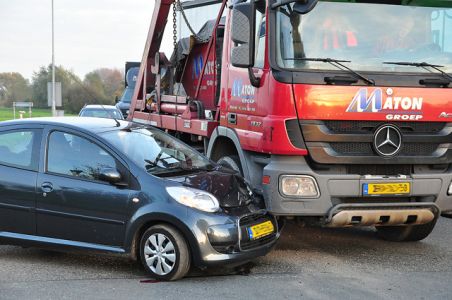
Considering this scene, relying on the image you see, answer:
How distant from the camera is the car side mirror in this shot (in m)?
5.38

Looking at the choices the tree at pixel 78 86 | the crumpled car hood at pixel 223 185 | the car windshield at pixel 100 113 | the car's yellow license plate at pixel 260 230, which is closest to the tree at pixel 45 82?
the tree at pixel 78 86

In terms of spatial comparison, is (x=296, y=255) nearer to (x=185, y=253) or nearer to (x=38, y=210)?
(x=185, y=253)

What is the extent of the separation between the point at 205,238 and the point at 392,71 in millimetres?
2529

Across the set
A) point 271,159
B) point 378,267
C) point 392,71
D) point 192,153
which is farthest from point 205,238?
point 392,71

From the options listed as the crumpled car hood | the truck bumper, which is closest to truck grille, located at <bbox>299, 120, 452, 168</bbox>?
the truck bumper

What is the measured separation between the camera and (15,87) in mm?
64688

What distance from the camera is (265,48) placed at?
5820 millimetres

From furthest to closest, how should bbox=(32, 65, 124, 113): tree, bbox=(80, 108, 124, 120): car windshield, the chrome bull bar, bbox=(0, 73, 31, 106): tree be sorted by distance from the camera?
1. bbox=(0, 73, 31, 106): tree
2. bbox=(32, 65, 124, 113): tree
3. bbox=(80, 108, 124, 120): car windshield
4. the chrome bull bar

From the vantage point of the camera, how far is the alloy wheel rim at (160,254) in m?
5.22

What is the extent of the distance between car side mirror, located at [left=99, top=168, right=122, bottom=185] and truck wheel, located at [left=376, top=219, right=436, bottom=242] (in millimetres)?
3653

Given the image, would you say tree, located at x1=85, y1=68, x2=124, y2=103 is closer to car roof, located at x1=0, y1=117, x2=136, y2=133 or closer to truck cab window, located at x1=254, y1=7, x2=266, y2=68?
car roof, located at x1=0, y1=117, x2=136, y2=133

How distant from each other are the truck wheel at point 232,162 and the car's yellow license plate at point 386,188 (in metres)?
1.46

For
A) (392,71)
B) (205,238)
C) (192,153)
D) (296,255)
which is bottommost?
(296,255)

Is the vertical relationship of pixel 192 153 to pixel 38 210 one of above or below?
above
